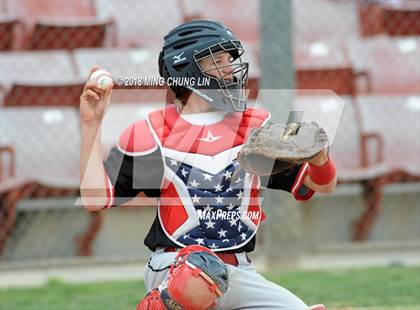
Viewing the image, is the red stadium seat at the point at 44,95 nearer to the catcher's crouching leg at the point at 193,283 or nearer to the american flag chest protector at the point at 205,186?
the american flag chest protector at the point at 205,186

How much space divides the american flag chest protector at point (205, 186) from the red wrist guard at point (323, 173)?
0.68 ft

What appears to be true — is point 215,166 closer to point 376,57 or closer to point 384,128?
point 384,128

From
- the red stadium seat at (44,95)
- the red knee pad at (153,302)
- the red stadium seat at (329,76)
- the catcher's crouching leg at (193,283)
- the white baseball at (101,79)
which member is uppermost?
the white baseball at (101,79)

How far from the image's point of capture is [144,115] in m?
6.60

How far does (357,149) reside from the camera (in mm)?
6902

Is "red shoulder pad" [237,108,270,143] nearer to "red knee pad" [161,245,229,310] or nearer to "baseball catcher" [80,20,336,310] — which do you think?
"baseball catcher" [80,20,336,310]

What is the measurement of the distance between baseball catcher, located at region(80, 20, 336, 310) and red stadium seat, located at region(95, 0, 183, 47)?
424 centimetres

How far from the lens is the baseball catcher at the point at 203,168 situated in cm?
309

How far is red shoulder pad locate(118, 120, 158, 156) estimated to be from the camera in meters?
3.22

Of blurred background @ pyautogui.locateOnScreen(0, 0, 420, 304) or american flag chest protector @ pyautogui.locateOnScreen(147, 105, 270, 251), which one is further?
blurred background @ pyautogui.locateOnScreen(0, 0, 420, 304)

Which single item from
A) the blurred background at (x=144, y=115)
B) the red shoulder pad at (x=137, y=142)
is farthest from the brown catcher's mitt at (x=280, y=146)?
the blurred background at (x=144, y=115)

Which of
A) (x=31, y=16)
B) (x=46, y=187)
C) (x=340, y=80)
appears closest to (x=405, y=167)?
(x=340, y=80)

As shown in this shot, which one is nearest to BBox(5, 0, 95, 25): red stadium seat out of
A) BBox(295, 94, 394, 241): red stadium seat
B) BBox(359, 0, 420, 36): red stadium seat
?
BBox(295, 94, 394, 241): red stadium seat

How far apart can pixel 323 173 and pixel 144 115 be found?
3565mm
